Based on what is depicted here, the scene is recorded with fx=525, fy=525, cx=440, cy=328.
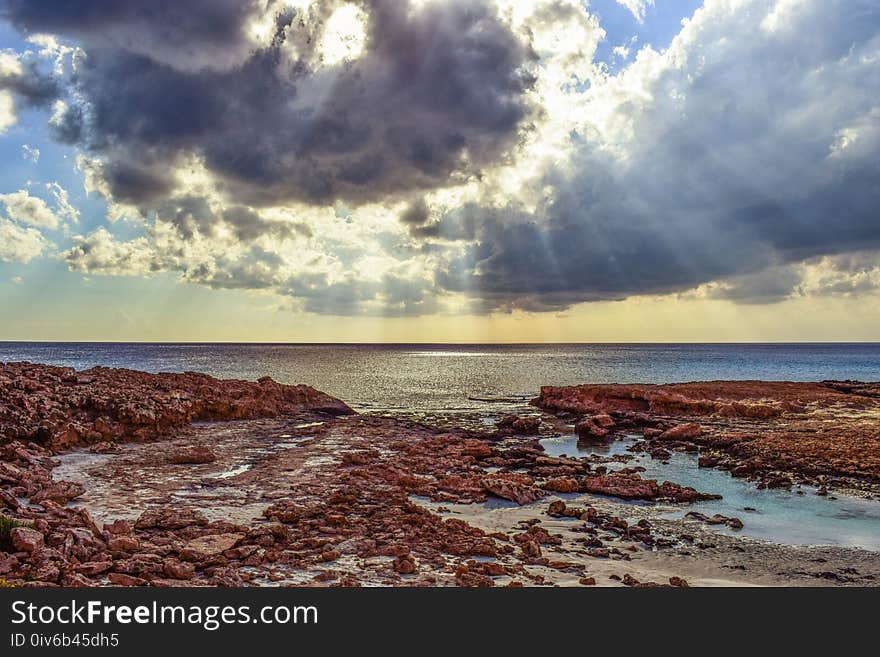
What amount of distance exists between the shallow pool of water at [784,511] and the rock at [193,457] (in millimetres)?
18556

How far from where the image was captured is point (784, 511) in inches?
692

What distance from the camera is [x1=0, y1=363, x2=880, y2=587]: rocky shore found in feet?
37.2

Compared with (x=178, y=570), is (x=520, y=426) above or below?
below

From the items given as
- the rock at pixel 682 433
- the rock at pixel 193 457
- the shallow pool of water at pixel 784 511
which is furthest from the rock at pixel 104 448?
the rock at pixel 682 433

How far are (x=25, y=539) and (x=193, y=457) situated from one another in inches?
487

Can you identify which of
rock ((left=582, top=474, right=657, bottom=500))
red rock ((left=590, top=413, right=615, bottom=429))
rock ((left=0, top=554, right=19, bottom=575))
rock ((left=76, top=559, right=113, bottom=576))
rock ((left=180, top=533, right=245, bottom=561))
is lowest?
red rock ((left=590, top=413, right=615, bottom=429))

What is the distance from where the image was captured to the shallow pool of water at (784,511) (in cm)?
1509

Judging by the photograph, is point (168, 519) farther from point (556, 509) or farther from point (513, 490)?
point (556, 509)

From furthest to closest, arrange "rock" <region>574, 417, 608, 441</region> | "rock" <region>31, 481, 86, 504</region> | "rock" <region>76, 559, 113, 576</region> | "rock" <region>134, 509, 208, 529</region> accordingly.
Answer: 1. "rock" <region>574, 417, 608, 441</region>
2. "rock" <region>31, 481, 86, 504</region>
3. "rock" <region>134, 509, 208, 529</region>
4. "rock" <region>76, 559, 113, 576</region>

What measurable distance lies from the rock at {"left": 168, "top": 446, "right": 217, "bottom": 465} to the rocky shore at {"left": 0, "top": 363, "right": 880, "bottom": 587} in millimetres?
90

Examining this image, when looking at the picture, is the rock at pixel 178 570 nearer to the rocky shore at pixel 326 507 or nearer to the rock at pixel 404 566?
the rocky shore at pixel 326 507

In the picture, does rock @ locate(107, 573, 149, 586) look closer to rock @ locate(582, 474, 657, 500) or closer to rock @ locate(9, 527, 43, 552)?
rock @ locate(9, 527, 43, 552)

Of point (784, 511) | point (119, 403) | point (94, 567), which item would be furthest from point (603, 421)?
point (94, 567)

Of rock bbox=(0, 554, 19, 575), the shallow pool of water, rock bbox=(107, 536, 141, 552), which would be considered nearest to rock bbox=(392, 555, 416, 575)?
rock bbox=(107, 536, 141, 552)
